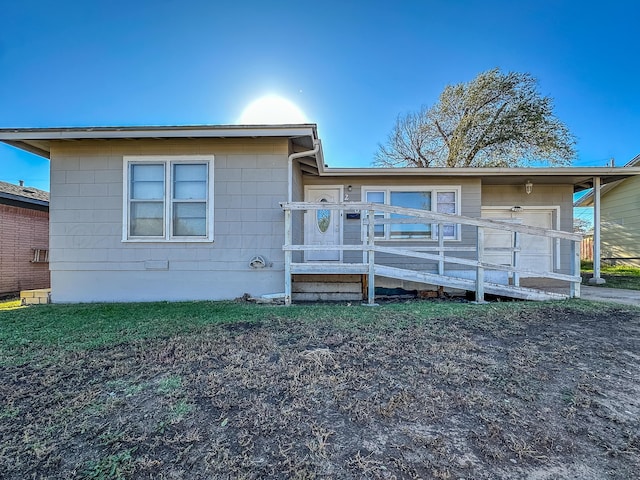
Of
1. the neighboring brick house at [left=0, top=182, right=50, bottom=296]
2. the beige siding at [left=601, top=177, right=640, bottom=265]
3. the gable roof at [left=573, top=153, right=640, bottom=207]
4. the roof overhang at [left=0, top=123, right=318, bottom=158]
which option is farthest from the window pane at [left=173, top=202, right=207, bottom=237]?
the beige siding at [left=601, top=177, right=640, bottom=265]

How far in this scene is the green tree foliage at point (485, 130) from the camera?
14.5 m

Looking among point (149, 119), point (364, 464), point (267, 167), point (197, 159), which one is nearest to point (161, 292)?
point (197, 159)

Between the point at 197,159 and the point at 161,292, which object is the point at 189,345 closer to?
the point at 161,292

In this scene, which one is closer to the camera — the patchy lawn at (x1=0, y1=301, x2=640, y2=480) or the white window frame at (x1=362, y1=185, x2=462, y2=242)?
the patchy lawn at (x1=0, y1=301, x2=640, y2=480)

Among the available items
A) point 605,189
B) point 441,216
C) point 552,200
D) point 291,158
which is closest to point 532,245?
point 552,200

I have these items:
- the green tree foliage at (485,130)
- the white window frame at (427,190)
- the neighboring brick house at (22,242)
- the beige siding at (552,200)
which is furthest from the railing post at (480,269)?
the green tree foliage at (485,130)

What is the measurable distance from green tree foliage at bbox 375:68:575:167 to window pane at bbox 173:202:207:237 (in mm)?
13754

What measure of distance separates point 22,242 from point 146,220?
235 inches

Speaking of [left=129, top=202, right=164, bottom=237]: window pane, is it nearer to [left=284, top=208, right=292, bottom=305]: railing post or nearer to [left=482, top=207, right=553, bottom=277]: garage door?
[left=284, top=208, right=292, bottom=305]: railing post

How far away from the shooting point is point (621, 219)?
13266 mm

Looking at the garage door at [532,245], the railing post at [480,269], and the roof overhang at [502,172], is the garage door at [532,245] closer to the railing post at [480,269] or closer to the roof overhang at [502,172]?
the roof overhang at [502,172]

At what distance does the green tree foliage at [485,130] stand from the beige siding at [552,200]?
7380 millimetres

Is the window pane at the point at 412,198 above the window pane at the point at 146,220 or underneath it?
above

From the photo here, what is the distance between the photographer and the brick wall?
8383mm
